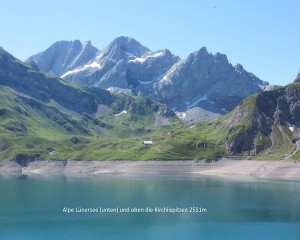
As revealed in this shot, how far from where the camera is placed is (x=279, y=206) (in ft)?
401

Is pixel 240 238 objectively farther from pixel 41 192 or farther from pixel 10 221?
pixel 41 192

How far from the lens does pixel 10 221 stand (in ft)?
326

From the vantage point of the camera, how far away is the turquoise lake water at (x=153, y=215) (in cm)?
8819

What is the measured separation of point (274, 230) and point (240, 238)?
34.2ft

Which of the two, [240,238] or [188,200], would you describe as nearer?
[240,238]

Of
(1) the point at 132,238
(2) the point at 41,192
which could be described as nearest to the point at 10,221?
(1) the point at 132,238

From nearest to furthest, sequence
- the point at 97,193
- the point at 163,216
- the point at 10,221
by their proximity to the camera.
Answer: the point at 10,221 → the point at 163,216 → the point at 97,193

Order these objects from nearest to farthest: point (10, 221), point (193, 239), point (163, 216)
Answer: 1. point (193, 239)
2. point (10, 221)
3. point (163, 216)

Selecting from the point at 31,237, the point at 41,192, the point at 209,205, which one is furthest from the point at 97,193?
the point at 31,237

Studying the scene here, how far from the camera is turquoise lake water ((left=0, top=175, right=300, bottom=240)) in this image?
88188 mm

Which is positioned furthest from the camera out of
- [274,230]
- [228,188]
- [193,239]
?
[228,188]

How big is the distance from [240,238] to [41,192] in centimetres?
8608

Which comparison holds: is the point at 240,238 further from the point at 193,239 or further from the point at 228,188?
the point at 228,188

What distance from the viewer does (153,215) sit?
351 feet
